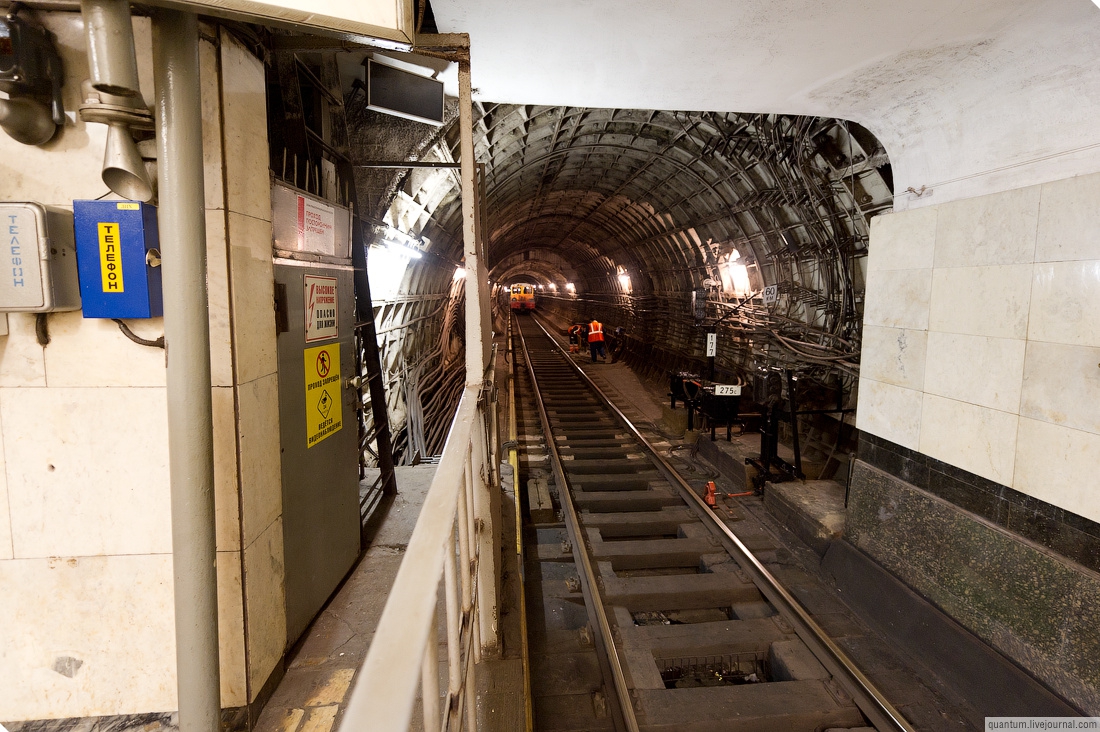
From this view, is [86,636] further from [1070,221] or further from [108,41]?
[1070,221]

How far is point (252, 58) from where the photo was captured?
257 cm

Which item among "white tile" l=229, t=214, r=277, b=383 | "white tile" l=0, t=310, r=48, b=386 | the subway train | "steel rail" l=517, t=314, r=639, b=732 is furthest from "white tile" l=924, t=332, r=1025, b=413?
the subway train

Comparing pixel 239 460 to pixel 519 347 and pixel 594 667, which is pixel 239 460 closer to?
pixel 594 667

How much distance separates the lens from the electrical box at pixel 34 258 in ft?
6.93

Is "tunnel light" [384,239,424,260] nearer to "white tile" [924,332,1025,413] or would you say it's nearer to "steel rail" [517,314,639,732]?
"steel rail" [517,314,639,732]

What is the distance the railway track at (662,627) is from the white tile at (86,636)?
7.63ft

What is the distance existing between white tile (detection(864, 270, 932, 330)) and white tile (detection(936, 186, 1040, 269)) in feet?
0.78

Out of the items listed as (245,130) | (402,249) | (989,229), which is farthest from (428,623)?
(402,249)

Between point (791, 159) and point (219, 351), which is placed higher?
point (791, 159)

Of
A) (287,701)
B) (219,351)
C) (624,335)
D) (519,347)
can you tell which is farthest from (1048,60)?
(519,347)

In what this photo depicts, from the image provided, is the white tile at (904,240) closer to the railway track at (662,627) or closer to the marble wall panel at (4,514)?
the railway track at (662,627)

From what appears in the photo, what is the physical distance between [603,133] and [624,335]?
35.4 feet

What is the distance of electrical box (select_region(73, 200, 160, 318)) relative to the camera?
7.19 feet

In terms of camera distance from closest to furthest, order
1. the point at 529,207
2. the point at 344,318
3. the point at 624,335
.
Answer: the point at 344,318
the point at 529,207
the point at 624,335
